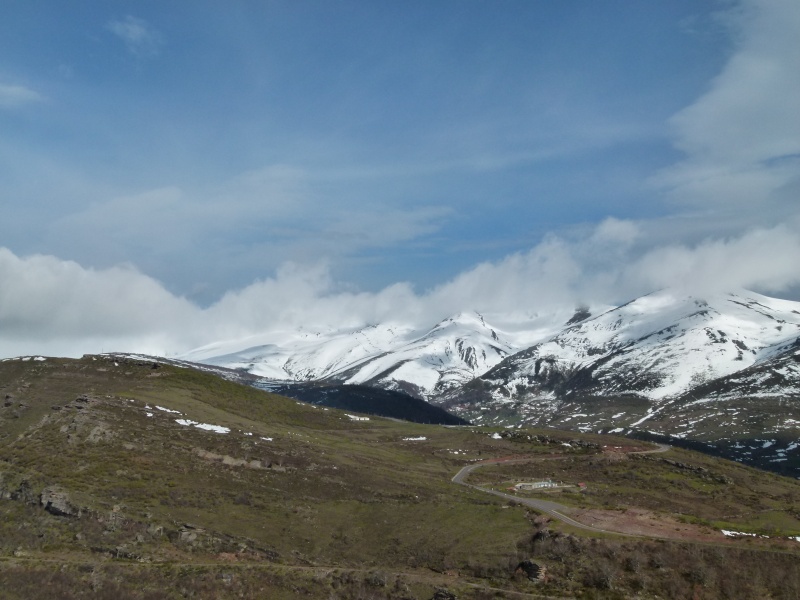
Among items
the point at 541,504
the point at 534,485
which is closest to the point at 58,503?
the point at 541,504

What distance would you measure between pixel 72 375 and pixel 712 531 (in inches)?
3760

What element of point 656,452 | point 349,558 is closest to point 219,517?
point 349,558

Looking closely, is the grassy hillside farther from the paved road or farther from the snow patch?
the paved road

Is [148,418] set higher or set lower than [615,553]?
higher

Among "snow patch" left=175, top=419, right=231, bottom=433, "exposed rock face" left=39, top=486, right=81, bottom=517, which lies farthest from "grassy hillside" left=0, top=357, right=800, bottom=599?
"snow patch" left=175, top=419, right=231, bottom=433

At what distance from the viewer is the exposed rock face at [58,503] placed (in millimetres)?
47531

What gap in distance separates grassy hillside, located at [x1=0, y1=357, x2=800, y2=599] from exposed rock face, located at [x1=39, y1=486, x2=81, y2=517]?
0.48 feet

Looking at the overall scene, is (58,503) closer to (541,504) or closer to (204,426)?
(204,426)

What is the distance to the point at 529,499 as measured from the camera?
71.4 metres

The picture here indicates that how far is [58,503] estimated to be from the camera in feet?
158

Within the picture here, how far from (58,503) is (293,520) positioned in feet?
60.1

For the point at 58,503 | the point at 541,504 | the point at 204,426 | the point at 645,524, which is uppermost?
the point at 204,426

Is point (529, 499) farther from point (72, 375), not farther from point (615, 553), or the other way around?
point (72, 375)

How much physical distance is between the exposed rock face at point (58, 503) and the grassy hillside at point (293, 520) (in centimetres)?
15
